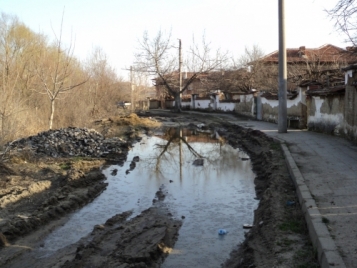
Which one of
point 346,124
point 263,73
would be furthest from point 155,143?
point 263,73

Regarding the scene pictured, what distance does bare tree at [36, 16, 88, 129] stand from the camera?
16.1 meters

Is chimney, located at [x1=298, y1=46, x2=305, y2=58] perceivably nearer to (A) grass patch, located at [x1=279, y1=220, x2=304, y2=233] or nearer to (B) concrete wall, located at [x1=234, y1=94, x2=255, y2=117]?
(B) concrete wall, located at [x1=234, y1=94, x2=255, y2=117]

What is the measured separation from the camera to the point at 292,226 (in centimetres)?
577

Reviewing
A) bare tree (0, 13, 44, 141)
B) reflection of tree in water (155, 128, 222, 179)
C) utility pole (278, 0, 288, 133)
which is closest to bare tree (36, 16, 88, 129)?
bare tree (0, 13, 44, 141)

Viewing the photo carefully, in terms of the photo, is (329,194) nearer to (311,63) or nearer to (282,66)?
(282,66)

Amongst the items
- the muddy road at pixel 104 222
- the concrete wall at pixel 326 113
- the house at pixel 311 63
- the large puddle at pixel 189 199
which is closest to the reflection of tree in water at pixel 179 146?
the large puddle at pixel 189 199

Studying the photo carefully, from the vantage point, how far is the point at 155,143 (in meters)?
19.4

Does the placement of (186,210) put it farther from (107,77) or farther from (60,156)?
(107,77)

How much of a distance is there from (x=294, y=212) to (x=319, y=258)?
209 centimetres

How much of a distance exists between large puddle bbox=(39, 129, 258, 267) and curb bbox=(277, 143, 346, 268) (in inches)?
43.8

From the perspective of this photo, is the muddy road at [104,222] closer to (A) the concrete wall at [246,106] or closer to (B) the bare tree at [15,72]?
(B) the bare tree at [15,72]

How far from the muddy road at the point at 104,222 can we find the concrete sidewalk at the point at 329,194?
262mm

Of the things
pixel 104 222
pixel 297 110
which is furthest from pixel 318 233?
pixel 297 110

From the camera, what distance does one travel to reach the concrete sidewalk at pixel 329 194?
434 cm
